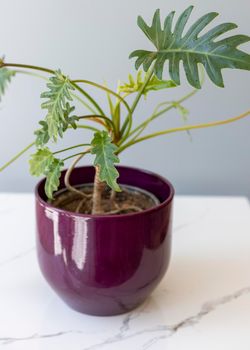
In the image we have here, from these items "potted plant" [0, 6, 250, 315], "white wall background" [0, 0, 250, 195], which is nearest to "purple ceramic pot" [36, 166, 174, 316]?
"potted plant" [0, 6, 250, 315]

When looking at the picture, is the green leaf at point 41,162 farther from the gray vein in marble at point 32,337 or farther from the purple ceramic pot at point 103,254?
the gray vein in marble at point 32,337

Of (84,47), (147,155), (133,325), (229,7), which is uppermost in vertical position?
(229,7)

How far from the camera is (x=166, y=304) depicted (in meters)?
0.83

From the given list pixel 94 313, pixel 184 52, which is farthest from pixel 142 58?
pixel 94 313

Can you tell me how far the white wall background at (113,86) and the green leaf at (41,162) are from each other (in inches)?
15.3

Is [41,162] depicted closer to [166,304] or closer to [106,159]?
[106,159]

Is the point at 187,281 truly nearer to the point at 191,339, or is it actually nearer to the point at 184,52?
the point at 191,339

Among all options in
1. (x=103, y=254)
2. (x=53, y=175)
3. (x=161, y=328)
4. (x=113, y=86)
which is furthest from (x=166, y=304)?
(x=113, y=86)

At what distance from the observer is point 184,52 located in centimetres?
64

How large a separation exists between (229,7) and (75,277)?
721 millimetres

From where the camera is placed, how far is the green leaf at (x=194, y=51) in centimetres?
60

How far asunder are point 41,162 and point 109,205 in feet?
0.46

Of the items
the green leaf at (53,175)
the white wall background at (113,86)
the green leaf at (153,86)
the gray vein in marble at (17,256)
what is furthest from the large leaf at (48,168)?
the white wall background at (113,86)

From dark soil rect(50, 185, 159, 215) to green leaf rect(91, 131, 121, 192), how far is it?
14cm
